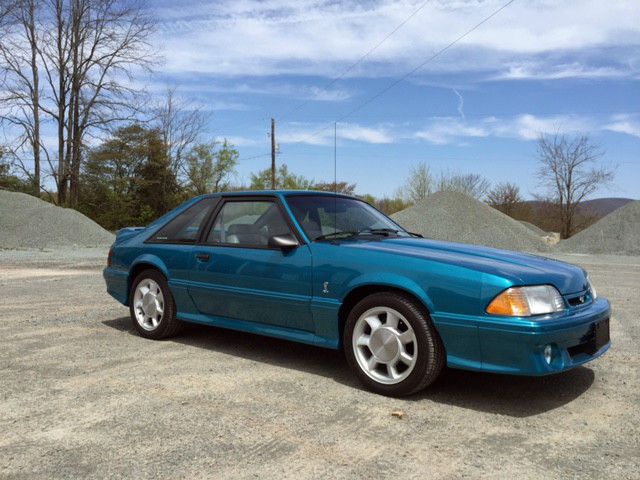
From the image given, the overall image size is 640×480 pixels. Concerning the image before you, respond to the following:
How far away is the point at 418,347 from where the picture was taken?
3.86 m

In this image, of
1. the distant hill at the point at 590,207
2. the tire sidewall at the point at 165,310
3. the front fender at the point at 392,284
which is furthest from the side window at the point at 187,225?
the distant hill at the point at 590,207

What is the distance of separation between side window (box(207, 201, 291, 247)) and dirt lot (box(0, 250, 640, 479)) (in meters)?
1.03

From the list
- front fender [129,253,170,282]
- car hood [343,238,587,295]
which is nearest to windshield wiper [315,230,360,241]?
car hood [343,238,587,295]

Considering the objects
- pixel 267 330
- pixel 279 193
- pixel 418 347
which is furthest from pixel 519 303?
pixel 279 193

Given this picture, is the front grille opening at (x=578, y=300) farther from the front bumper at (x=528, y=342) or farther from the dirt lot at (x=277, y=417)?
the dirt lot at (x=277, y=417)

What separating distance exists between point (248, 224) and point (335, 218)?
30.5 inches

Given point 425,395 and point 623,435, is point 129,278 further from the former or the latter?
point 623,435

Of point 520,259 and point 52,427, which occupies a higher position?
point 520,259

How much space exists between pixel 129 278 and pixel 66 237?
2098 centimetres

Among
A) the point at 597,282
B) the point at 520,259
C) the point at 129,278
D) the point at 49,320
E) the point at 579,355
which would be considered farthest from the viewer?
the point at 597,282

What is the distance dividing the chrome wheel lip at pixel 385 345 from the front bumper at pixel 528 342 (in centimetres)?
48

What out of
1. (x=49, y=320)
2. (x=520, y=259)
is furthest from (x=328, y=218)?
(x=49, y=320)

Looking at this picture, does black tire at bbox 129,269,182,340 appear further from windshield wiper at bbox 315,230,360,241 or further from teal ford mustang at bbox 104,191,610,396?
windshield wiper at bbox 315,230,360,241

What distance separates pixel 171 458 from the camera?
3.01 metres
